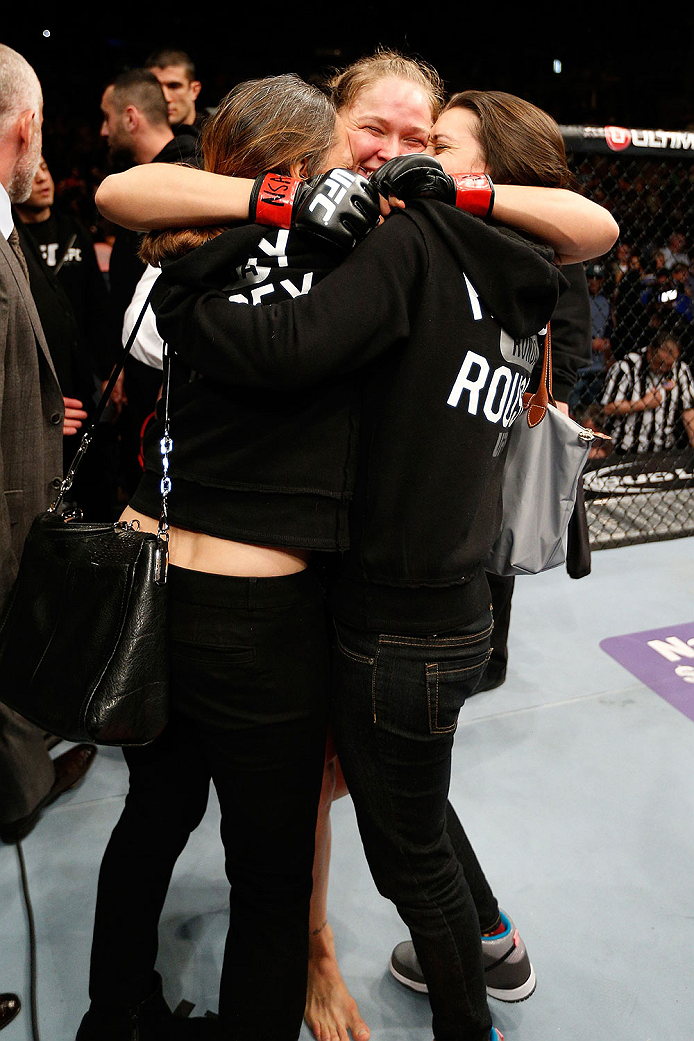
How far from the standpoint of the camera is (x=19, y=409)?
1.39m

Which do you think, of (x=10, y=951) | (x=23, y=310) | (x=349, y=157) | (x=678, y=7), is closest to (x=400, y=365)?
(x=349, y=157)

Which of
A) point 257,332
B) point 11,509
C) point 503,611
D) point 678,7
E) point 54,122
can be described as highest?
point 678,7

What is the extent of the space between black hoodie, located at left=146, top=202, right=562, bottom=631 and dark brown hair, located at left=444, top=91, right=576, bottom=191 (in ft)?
0.51

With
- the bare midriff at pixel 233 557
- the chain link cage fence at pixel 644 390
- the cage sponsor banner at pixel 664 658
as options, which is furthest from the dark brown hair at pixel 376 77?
the chain link cage fence at pixel 644 390

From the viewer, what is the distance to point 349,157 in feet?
3.18

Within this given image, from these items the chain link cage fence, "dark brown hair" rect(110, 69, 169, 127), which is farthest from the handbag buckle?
the chain link cage fence

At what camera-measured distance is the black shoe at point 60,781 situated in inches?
60.1

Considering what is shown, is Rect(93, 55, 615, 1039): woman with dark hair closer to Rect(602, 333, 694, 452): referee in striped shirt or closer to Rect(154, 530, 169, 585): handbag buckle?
A: Rect(154, 530, 169, 585): handbag buckle

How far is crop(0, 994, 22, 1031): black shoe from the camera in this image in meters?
1.15

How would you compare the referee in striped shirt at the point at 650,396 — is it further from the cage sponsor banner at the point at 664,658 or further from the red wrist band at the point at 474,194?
the red wrist band at the point at 474,194

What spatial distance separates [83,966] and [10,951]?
0.13 metres

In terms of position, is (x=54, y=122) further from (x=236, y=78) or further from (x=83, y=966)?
(x=83, y=966)

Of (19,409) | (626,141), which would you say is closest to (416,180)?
(19,409)

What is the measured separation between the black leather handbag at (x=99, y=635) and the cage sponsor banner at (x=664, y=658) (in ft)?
5.13
